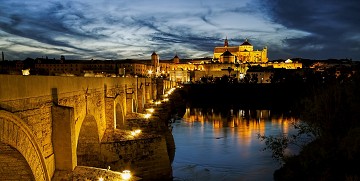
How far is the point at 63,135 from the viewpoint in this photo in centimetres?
933

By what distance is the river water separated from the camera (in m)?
19.9

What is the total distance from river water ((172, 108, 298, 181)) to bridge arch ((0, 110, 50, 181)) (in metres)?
10.7

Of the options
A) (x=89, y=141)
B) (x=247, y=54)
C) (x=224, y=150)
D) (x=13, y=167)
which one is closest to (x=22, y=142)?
(x=13, y=167)

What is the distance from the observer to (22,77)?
7.57 metres

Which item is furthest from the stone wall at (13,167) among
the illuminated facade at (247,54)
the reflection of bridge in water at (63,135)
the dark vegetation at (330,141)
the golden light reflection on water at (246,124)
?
the illuminated facade at (247,54)

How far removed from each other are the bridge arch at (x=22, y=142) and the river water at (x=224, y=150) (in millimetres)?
10726

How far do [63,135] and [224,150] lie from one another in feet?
58.3

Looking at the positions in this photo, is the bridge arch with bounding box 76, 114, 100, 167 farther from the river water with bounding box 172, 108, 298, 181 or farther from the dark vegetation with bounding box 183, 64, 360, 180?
the dark vegetation with bounding box 183, 64, 360, 180

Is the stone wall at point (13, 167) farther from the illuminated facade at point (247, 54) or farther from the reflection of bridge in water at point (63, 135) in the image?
the illuminated facade at point (247, 54)

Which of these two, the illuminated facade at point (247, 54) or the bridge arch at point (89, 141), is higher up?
the illuminated facade at point (247, 54)

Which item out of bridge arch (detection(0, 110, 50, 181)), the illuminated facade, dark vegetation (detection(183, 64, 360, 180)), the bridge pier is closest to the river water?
dark vegetation (detection(183, 64, 360, 180))

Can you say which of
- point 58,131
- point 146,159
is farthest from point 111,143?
point 58,131

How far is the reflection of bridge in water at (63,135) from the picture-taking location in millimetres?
7051

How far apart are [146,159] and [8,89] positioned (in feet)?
30.5
